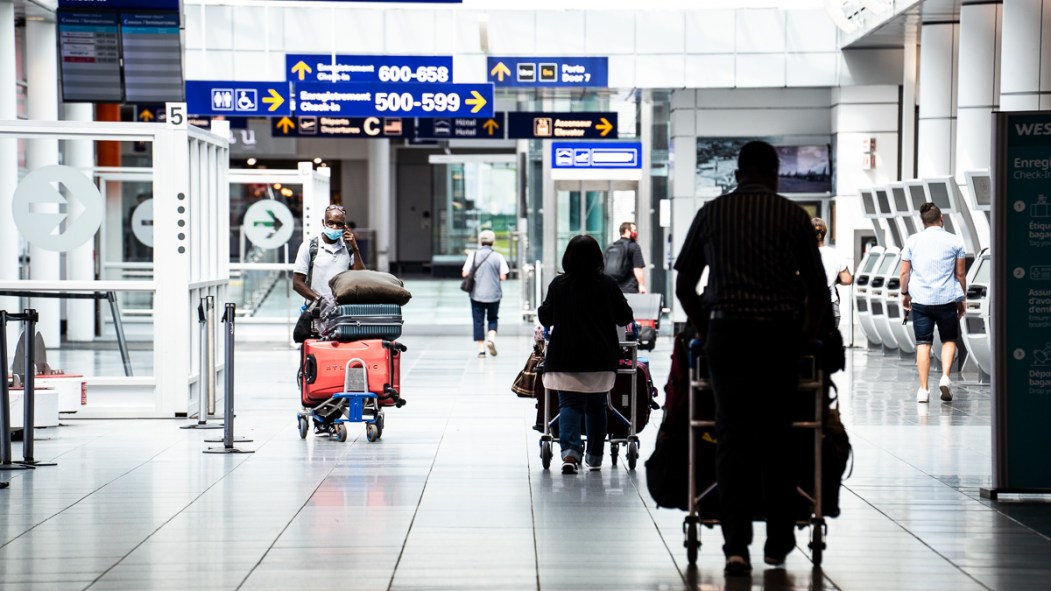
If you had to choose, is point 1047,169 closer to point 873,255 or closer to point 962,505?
point 962,505

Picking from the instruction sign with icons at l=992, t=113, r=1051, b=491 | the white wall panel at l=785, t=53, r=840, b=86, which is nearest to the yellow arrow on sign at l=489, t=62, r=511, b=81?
the white wall panel at l=785, t=53, r=840, b=86

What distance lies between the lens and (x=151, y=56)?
14375 millimetres

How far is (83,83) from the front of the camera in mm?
14531

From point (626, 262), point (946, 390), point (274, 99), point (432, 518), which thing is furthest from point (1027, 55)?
point (274, 99)

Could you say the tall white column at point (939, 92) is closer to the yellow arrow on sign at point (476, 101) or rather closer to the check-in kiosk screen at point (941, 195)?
the check-in kiosk screen at point (941, 195)

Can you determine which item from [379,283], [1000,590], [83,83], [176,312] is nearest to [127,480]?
[379,283]

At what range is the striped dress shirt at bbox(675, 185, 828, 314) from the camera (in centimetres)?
539

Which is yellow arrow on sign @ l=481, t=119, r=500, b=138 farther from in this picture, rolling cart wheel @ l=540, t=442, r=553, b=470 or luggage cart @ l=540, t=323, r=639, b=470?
rolling cart wheel @ l=540, t=442, r=553, b=470

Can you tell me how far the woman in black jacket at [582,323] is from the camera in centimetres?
808

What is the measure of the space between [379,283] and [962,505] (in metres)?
4.21

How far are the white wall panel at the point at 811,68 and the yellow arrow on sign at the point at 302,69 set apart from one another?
6.82 meters

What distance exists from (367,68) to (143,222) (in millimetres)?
5636

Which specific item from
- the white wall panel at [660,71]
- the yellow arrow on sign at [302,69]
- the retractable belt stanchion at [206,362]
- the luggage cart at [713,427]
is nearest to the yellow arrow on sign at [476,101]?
the yellow arrow on sign at [302,69]

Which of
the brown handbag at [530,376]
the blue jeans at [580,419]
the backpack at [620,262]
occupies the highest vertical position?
the backpack at [620,262]
